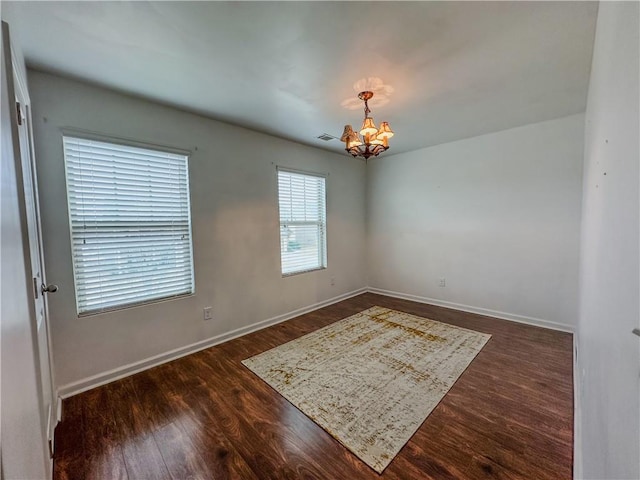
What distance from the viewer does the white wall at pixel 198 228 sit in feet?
6.61

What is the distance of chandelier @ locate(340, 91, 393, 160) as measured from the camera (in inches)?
87.1

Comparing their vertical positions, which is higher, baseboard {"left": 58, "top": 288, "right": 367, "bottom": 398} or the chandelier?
the chandelier

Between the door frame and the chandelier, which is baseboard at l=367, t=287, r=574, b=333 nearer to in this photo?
the chandelier

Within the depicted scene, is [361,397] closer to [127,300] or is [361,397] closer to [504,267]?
[127,300]

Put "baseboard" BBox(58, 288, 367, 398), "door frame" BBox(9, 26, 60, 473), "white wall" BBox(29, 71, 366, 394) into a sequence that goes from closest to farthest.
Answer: "door frame" BBox(9, 26, 60, 473)
"white wall" BBox(29, 71, 366, 394)
"baseboard" BBox(58, 288, 367, 398)

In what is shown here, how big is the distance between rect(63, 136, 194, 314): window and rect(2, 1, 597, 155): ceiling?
603 millimetres

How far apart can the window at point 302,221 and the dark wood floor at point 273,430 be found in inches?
66.3

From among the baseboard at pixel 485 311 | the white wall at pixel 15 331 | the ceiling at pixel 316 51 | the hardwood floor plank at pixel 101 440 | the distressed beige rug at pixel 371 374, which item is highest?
the ceiling at pixel 316 51

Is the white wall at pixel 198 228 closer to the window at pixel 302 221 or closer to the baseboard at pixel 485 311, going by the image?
the window at pixel 302 221

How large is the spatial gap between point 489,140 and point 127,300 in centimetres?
458

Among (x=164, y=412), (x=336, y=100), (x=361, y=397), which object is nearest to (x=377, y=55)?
(x=336, y=100)

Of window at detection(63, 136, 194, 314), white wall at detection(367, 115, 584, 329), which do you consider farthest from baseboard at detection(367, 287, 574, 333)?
window at detection(63, 136, 194, 314)

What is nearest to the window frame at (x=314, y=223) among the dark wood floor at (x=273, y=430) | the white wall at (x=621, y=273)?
the dark wood floor at (x=273, y=430)

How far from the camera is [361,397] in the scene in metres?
2.01
